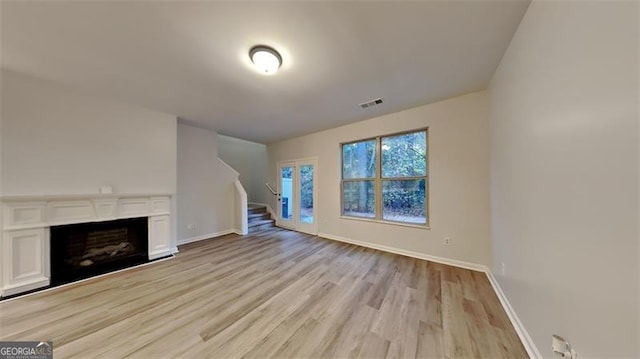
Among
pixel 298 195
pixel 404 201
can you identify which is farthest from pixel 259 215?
pixel 404 201

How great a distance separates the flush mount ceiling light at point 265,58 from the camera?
6.17 ft

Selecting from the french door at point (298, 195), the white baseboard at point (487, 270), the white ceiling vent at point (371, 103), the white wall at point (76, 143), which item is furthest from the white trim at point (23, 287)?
the white ceiling vent at point (371, 103)

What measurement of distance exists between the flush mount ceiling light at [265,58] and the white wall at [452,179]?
2.47 meters

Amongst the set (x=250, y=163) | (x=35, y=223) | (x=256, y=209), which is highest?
(x=250, y=163)

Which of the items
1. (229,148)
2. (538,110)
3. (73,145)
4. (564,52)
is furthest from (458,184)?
(229,148)

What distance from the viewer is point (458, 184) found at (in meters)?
3.03

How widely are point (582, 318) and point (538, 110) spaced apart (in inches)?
50.4

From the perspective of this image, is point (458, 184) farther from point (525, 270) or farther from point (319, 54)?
point (319, 54)

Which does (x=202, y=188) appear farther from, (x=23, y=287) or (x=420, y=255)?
(x=420, y=255)

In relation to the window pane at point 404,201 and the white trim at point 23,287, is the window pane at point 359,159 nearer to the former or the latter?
the window pane at point 404,201

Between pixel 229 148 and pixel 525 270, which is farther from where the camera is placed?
pixel 229 148

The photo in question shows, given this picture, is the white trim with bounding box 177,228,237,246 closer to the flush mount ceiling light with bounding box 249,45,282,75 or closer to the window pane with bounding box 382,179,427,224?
the window pane with bounding box 382,179,427,224

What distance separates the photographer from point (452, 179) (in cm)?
308

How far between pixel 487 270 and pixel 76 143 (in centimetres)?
614
